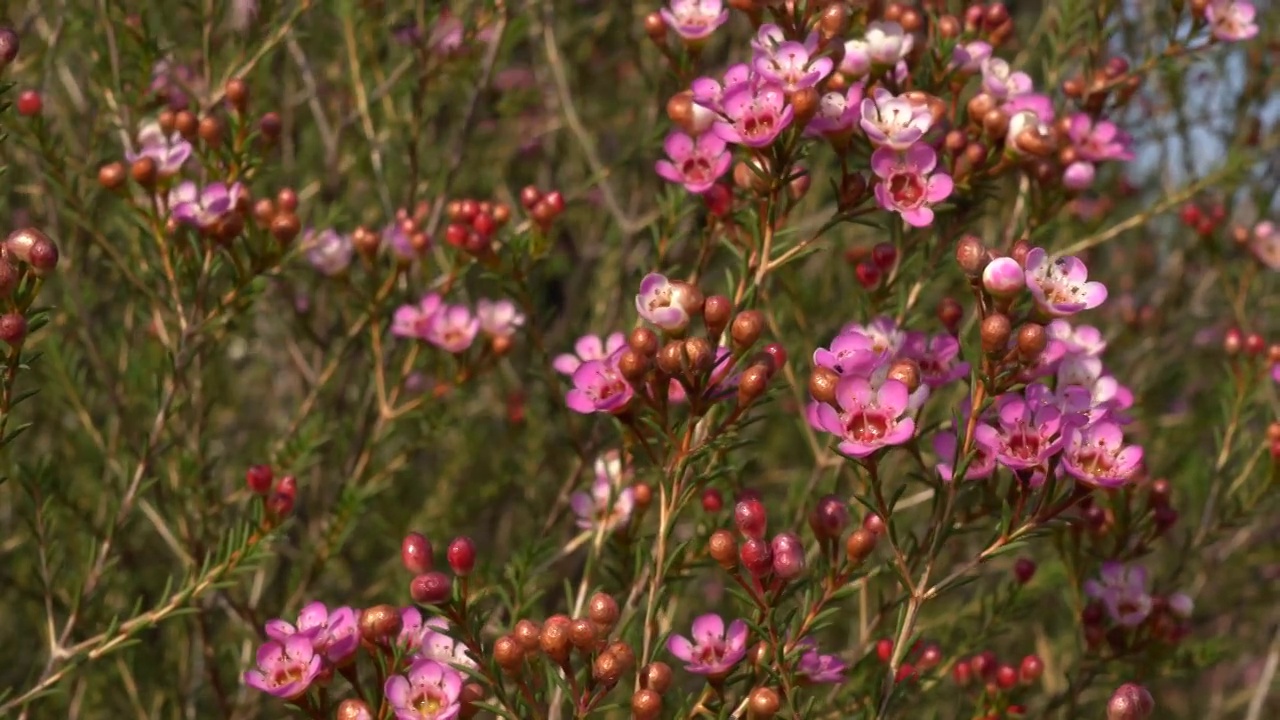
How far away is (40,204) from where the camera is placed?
2.78m

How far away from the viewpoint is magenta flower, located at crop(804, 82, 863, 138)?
5.02 feet

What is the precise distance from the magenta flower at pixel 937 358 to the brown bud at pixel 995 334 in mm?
281

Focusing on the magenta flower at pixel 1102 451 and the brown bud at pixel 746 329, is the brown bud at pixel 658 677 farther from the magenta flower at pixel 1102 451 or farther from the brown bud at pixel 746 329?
the magenta flower at pixel 1102 451

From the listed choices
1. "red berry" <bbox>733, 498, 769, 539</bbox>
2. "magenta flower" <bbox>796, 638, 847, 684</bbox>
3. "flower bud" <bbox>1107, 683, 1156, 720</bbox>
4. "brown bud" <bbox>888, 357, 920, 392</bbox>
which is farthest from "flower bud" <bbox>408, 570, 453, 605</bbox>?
"flower bud" <bbox>1107, 683, 1156, 720</bbox>

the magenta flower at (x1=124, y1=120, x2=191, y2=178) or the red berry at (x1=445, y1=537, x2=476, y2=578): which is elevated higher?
the magenta flower at (x1=124, y1=120, x2=191, y2=178)

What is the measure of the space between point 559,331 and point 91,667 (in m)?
1.42

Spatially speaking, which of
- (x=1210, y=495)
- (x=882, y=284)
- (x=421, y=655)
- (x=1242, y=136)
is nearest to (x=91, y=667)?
(x=421, y=655)

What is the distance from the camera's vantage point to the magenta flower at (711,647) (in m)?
1.35

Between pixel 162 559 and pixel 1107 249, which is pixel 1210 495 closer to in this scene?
pixel 162 559

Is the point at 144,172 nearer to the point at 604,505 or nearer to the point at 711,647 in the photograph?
the point at 604,505

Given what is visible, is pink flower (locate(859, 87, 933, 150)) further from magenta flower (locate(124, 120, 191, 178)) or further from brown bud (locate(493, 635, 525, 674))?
magenta flower (locate(124, 120, 191, 178))

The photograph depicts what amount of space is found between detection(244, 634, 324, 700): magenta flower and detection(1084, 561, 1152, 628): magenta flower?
3.77 ft

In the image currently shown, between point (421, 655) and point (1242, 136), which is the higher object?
point (421, 655)

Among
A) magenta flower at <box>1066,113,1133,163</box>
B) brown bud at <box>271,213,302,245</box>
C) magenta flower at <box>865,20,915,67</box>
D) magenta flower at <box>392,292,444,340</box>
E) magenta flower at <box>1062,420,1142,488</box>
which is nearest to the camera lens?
magenta flower at <box>1062,420,1142,488</box>
